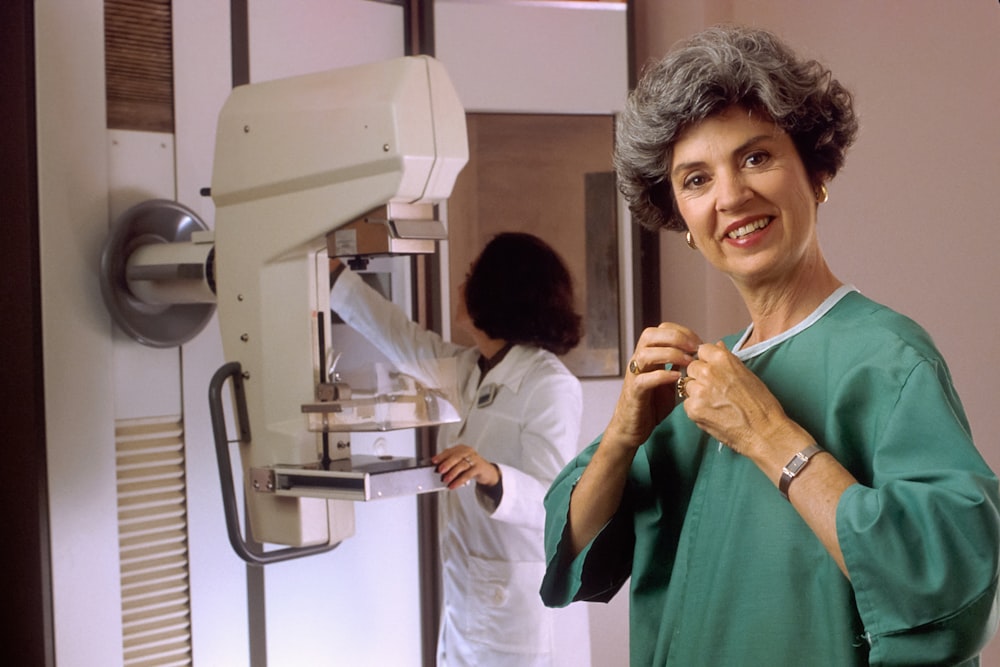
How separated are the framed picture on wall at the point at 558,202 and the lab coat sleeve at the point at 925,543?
5.59 ft

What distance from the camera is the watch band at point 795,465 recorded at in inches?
34.4

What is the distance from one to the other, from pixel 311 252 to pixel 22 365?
23.1 inches

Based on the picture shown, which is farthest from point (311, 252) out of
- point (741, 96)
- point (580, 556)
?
point (741, 96)

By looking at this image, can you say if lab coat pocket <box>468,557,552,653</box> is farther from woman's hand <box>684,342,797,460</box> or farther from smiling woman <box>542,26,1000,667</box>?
woman's hand <box>684,342,797,460</box>

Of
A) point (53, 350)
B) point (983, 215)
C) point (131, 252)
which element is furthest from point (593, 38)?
point (53, 350)

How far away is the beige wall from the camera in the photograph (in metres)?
1.75

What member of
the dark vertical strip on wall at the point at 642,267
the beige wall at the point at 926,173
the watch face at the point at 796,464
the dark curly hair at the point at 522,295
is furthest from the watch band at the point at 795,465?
the dark vertical strip on wall at the point at 642,267

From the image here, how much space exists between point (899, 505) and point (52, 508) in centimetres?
146

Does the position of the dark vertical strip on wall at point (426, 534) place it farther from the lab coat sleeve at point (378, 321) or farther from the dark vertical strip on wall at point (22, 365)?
the dark vertical strip on wall at point (22, 365)

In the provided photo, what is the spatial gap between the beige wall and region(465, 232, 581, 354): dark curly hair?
593mm

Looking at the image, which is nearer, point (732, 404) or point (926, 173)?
point (732, 404)

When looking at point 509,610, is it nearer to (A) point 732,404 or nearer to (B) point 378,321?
(B) point 378,321

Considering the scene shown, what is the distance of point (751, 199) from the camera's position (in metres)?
1.00

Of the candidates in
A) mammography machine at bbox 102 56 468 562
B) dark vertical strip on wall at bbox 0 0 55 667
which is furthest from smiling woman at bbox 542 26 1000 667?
dark vertical strip on wall at bbox 0 0 55 667
